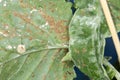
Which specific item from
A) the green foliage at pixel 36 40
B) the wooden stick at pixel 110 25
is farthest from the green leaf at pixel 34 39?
the wooden stick at pixel 110 25

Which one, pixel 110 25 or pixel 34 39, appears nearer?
pixel 110 25

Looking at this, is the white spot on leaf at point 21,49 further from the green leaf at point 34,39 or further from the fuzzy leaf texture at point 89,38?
the fuzzy leaf texture at point 89,38

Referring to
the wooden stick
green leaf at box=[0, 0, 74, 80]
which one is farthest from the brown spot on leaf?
the wooden stick

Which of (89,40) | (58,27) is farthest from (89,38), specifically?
Answer: (58,27)

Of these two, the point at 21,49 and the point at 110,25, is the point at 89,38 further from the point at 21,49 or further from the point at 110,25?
the point at 21,49

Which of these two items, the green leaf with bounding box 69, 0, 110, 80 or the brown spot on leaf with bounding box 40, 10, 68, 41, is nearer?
the green leaf with bounding box 69, 0, 110, 80

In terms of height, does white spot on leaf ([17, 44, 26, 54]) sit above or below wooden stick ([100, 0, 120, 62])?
below

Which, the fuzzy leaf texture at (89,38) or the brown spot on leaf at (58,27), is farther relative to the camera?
the brown spot on leaf at (58,27)

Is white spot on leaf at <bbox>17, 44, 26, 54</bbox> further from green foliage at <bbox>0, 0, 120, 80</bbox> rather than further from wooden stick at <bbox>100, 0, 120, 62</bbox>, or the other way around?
wooden stick at <bbox>100, 0, 120, 62</bbox>

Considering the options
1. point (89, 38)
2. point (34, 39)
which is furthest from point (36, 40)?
point (89, 38)
